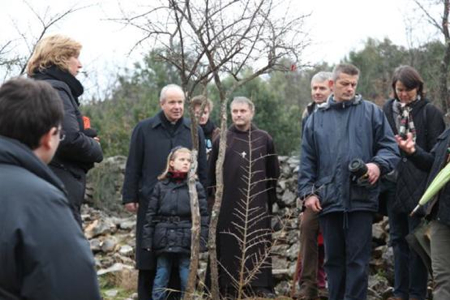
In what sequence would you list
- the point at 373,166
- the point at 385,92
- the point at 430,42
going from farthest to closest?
1. the point at 385,92
2. the point at 430,42
3. the point at 373,166

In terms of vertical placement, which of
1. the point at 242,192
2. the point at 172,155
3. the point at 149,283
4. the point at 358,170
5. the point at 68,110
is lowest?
the point at 149,283

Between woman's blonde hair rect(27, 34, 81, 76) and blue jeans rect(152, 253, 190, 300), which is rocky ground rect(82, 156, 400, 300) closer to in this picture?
blue jeans rect(152, 253, 190, 300)

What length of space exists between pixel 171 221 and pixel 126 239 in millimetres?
5592

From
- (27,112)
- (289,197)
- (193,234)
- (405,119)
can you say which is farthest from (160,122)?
(27,112)

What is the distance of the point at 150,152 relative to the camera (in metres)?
7.64

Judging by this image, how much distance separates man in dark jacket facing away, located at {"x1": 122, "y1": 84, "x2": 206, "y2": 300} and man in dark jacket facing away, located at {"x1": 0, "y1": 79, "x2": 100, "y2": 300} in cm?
483

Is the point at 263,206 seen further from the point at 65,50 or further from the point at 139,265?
the point at 65,50

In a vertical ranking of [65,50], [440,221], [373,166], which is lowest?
[440,221]

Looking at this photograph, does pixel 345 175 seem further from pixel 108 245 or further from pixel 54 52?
pixel 108 245

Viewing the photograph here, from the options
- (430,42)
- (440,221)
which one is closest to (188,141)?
(440,221)

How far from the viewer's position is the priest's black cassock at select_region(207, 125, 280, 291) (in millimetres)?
8000

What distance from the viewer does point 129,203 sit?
7598 millimetres

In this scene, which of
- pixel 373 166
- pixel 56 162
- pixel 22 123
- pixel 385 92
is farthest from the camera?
pixel 385 92

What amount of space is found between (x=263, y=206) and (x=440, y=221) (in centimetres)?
288
